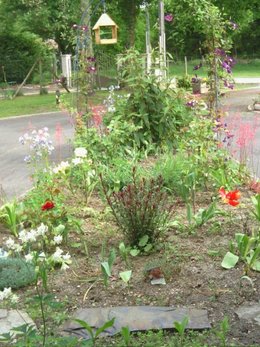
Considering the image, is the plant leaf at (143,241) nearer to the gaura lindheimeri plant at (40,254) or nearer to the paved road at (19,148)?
the gaura lindheimeri plant at (40,254)

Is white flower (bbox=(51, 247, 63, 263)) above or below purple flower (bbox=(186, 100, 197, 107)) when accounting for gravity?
below

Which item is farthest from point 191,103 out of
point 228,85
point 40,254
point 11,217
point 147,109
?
point 40,254

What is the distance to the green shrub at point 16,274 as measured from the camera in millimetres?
4344

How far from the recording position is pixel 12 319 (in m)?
3.84

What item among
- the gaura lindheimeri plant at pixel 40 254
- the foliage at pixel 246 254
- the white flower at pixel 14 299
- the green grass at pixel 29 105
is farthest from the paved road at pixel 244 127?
the green grass at pixel 29 105

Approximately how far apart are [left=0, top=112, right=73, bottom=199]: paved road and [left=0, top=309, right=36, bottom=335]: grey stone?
413cm

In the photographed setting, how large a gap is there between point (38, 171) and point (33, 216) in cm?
140

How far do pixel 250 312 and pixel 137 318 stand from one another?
0.72 meters

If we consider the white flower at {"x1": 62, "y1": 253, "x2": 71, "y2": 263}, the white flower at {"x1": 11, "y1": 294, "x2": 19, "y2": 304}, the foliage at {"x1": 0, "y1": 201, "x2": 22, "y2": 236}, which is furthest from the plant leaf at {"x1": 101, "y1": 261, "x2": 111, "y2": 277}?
the foliage at {"x1": 0, "y1": 201, "x2": 22, "y2": 236}

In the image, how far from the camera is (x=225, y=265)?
14.9 ft

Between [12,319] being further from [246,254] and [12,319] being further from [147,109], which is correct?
[147,109]

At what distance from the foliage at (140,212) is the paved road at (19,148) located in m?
3.31

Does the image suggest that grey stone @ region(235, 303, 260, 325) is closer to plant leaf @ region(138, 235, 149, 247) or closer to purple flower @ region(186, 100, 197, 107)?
plant leaf @ region(138, 235, 149, 247)

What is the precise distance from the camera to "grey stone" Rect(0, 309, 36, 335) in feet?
12.2
